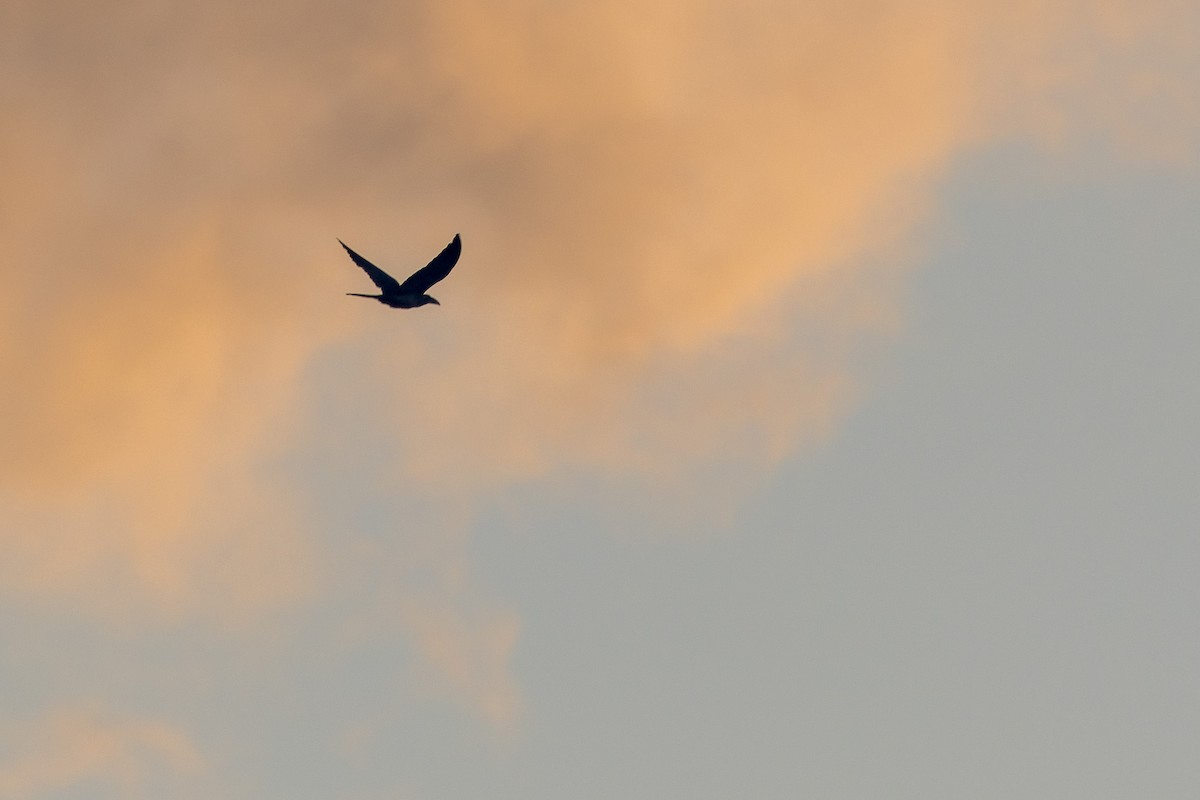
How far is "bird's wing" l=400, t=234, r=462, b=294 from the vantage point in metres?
153

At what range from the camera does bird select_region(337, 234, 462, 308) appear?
152m

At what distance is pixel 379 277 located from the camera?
15175cm

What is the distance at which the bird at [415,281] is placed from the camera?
151750mm

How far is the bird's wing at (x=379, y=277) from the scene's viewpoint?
5925 inches

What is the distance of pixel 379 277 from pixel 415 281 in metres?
2.90

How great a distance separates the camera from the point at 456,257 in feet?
507

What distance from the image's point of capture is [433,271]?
154000 millimetres

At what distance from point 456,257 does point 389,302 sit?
5.73 metres

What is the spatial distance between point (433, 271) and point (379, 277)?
4089 mm

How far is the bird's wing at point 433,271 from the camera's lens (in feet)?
502

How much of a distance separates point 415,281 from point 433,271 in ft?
4.60
